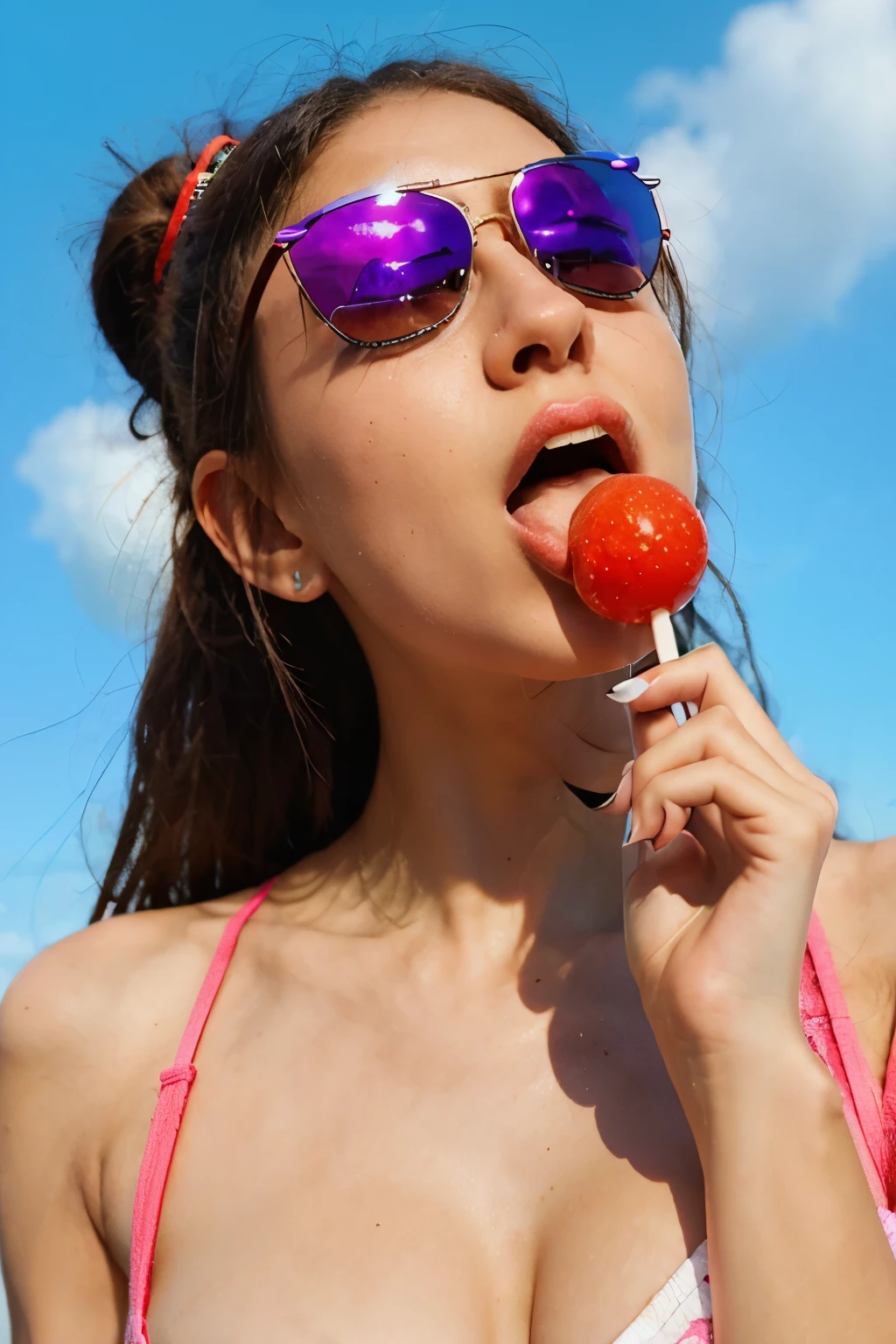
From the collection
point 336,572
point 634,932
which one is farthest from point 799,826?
point 336,572

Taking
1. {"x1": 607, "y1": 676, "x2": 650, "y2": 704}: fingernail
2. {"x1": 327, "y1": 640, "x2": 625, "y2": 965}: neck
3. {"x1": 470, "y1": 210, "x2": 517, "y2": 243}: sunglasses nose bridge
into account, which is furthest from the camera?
{"x1": 327, "y1": 640, "x2": 625, "y2": 965}: neck

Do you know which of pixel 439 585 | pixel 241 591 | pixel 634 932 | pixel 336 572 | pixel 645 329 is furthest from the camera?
pixel 241 591

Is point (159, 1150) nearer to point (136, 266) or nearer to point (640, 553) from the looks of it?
point (640, 553)

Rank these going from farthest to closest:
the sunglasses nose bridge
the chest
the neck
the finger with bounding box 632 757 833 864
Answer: the neck → the sunglasses nose bridge → the chest → the finger with bounding box 632 757 833 864

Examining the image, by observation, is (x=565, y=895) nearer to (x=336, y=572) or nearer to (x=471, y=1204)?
(x=471, y=1204)

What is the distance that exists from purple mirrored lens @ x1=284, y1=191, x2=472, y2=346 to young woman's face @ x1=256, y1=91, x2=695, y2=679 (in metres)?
0.05

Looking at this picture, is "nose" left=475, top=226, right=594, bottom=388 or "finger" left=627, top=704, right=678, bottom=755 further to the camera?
"nose" left=475, top=226, right=594, bottom=388

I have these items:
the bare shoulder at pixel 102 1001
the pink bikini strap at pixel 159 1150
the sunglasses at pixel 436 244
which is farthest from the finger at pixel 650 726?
the bare shoulder at pixel 102 1001

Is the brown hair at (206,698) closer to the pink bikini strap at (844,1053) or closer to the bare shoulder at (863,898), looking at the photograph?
the bare shoulder at (863,898)

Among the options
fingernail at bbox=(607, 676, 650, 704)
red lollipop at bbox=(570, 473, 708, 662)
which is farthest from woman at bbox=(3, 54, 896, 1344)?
red lollipop at bbox=(570, 473, 708, 662)

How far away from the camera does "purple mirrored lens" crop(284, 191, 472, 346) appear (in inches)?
104

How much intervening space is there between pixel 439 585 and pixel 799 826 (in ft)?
2.98

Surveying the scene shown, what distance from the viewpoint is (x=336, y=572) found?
9.80 feet

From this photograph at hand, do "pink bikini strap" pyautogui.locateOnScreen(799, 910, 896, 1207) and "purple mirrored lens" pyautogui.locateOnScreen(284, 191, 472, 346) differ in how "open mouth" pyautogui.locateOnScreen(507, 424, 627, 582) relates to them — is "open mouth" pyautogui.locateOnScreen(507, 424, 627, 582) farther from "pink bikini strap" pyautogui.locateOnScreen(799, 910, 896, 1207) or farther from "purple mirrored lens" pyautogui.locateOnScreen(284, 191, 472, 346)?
"pink bikini strap" pyautogui.locateOnScreen(799, 910, 896, 1207)
